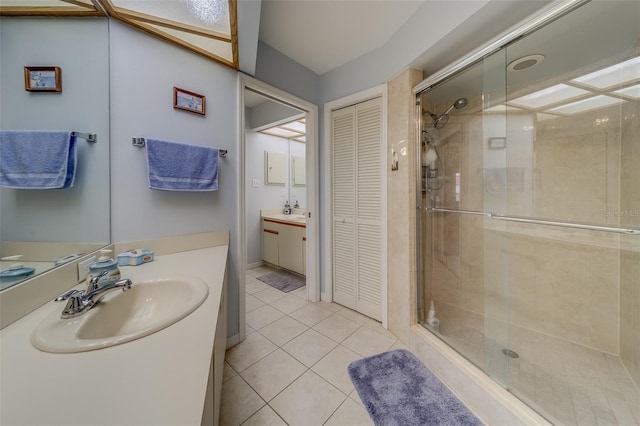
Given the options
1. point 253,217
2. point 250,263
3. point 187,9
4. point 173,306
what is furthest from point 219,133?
point 250,263

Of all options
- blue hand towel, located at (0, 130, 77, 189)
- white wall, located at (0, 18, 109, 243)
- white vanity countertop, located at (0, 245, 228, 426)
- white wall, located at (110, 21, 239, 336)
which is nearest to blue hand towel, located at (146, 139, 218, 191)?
white wall, located at (110, 21, 239, 336)

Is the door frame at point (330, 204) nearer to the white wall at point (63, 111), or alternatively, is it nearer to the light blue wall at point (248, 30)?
the light blue wall at point (248, 30)

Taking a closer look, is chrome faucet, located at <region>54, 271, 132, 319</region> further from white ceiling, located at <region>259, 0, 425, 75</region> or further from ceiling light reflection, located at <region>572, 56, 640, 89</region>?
→ ceiling light reflection, located at <region>572, 56, 640, 89</region>

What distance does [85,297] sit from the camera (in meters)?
0.77

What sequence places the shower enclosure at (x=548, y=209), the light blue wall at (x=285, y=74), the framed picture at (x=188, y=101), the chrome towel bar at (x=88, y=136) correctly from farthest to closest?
the light blue wall at (x=285, y=74), the framed picture at (x=188, y=101), the shower enclosure at (x=548, y=209), the chrome towel bar at (x=88, y=136)

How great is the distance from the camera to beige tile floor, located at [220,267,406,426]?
4.00ft

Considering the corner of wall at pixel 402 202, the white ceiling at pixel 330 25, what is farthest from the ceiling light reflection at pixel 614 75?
the white ceiling at pixel 330 25

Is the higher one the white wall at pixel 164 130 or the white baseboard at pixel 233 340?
the white wall at pixel 164 130

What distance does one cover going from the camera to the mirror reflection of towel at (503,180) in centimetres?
169

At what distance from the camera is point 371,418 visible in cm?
120

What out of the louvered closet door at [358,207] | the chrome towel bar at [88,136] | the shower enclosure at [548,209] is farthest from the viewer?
the louvered closet door at [358,207]

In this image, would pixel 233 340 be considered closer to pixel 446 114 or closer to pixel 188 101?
pixel 188 101

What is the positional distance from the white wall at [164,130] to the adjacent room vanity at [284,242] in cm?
134

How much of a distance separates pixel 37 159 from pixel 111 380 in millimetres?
→ 1045
